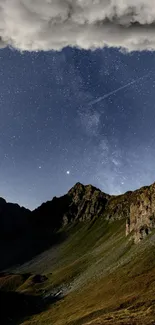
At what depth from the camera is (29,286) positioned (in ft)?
582

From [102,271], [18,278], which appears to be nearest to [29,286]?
[18,278]

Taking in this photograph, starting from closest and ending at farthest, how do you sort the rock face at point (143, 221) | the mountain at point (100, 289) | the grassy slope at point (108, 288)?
1. the grassy slope at point (108, 288)
2. the mountain at point (100, 289)
3. the rock face at point (143, 221)

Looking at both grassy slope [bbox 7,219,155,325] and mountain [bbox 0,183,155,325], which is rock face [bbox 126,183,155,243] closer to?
mountain [bbox 0,183,155,325]

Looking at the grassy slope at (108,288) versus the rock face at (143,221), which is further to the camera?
the rock face at (143,221)

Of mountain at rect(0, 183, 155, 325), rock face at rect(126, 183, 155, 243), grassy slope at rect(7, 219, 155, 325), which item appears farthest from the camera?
rock face at rect(126, 183, 155, 243)

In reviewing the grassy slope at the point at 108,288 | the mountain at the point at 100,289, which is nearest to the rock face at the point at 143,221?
the mountain at the point at 100,289

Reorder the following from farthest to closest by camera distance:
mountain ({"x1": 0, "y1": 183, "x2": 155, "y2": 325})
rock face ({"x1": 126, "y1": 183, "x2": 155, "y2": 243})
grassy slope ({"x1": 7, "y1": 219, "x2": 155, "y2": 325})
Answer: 1. rock face ({"x1": 126, "y1": 183, "x2": 155, "y2": 243})
2. mountain ({"x1": 0, "y1": 183, "x2": 155, "y2": 325})
3. grassy slope ({"x1": 7, "y1": 219, "x2": 155, "y2": 325})

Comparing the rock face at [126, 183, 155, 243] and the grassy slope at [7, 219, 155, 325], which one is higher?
the rock face at [126, 183, 155, 243]

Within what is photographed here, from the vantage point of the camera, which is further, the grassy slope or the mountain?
the mountain

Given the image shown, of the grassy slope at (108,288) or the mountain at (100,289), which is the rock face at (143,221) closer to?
the mountain at (100,289)

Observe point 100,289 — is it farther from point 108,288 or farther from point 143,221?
point 143,221

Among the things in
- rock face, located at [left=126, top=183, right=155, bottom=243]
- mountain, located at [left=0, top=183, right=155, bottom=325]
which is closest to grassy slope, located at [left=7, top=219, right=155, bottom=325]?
mountain, located at [left=0, top=183, right=155, bottom=325]

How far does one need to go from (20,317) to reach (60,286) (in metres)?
33.1

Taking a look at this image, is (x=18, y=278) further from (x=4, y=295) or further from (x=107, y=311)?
(x=107, y=311)
